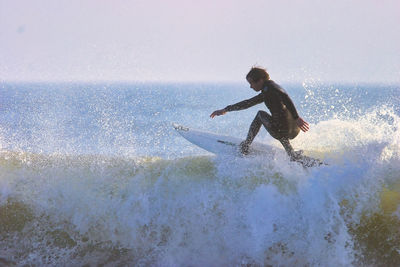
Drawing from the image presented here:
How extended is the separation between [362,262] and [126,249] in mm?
3151

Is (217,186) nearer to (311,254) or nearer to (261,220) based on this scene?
(261,220)

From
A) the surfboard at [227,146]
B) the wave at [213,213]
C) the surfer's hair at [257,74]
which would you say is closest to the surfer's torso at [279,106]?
the surfer's hair at [257,74]

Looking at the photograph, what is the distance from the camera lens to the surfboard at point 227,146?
16.2 feet

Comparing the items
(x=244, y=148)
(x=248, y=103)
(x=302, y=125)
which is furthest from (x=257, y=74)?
(x=244, y=148)

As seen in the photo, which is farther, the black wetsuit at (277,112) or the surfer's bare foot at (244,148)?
the surfer's bare foot at (244,148)

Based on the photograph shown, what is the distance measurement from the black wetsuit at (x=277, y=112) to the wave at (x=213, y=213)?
1.60 ft

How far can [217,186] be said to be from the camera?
4.86 m

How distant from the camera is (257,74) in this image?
470cm

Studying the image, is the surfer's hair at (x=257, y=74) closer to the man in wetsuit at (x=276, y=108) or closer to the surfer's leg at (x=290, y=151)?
the man in wetsuit at (x=276, y=108)

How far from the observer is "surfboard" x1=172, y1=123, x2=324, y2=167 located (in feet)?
16.2

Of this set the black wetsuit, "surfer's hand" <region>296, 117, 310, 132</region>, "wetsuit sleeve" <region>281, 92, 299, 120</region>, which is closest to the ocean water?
the black wetsuit

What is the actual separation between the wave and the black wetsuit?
1.60 feet

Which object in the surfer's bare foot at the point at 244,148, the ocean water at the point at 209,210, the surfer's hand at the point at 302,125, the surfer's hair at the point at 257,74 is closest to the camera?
the ocean water at the point at 209,210

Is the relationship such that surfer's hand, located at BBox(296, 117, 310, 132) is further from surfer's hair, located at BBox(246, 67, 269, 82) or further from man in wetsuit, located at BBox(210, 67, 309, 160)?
surfer's hair, located at BBox(246, 67, 269, 82)
